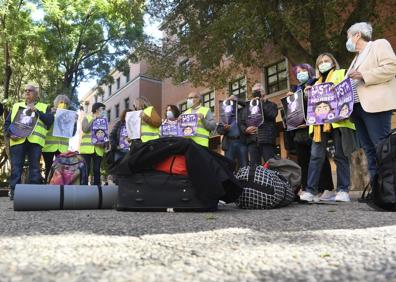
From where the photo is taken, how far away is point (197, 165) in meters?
3.83

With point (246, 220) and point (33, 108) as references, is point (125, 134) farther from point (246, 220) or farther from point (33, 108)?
point (246, 220)

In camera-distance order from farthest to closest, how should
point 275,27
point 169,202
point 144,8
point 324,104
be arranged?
point 144,8 → point 275,27 → point 324,104 → point 169,202

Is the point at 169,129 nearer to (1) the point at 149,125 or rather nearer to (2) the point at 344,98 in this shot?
(1) the point at 149,125

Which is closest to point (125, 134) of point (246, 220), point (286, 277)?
point (246, 220)

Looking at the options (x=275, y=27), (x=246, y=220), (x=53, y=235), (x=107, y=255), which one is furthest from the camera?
(x=275, y=27)

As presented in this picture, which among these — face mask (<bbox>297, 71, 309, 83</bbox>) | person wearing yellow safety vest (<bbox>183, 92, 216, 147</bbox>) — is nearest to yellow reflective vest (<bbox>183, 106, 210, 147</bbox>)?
person wearing yellow safety vest (<bbox>183, 92, 216, 147</bbox>)

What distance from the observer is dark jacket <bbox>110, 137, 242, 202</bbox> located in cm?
380

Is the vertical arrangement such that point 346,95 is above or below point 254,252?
above

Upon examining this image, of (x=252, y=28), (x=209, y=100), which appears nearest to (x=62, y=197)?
(x=252, y=28)

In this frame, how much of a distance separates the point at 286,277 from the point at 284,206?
10.0ft

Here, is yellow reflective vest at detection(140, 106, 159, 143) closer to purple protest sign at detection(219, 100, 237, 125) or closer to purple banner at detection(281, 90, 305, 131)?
purple protest sign at detection(219, 100, 237, 125)

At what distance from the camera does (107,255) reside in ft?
6.05

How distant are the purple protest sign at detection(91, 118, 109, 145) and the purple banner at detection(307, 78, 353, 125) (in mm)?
3701

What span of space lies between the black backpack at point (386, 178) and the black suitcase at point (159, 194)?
1458 millimetres
